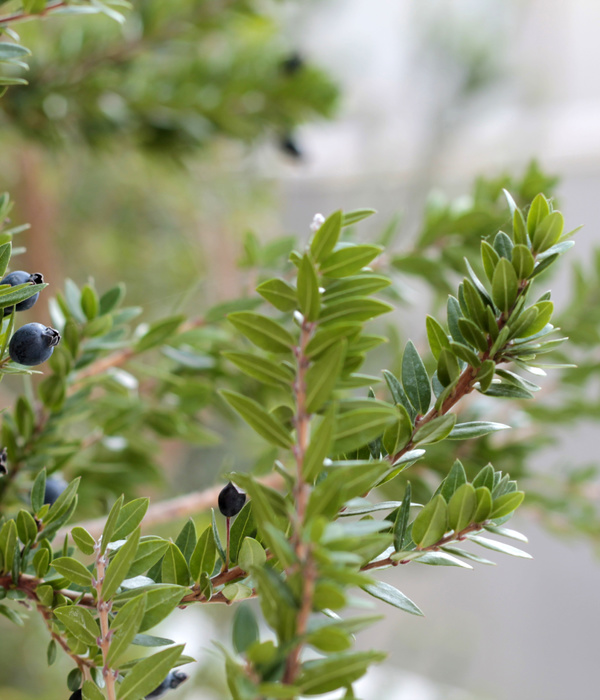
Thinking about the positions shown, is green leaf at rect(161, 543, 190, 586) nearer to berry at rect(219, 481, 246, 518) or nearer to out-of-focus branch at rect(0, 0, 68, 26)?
berry at rect(219, 481, 246, 518)

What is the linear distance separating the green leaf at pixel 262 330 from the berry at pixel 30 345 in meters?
0.07

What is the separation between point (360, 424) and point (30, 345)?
0.38 feet

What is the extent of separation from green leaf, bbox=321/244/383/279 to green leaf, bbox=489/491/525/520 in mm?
90

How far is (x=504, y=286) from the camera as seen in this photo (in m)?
0.21

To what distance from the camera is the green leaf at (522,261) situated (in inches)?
8.3

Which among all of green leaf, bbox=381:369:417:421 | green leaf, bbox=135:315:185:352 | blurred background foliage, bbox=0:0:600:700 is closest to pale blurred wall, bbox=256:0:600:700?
blurred background foliage, bbox=0:0:600:700

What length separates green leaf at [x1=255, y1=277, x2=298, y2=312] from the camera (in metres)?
0.19

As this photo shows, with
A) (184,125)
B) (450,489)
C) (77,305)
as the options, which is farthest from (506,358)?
(184,125)

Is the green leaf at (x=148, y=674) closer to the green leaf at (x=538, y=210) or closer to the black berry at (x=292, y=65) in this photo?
the green leaf at (x=538, y=210)

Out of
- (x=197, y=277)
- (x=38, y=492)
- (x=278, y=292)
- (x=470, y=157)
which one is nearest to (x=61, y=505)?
(x=38, y=492)

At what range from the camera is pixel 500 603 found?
2.20 m

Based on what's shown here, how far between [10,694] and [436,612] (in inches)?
63.6

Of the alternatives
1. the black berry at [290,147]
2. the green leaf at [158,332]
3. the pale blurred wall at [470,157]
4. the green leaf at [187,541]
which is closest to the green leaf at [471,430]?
the green leaf at [187,541]

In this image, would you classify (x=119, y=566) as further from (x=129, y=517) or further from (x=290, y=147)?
(x=290, y=147)
